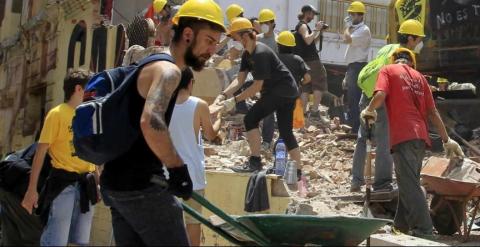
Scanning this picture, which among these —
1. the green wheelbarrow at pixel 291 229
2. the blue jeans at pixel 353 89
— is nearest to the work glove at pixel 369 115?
the blue jeans at pixel 353 89

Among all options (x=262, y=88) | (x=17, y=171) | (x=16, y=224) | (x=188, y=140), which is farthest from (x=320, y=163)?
(x=17, y=171)

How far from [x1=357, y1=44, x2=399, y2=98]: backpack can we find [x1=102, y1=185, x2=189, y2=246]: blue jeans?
5.18 meters

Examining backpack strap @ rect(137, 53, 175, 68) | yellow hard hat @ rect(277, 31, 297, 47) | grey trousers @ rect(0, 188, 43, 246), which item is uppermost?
yellow hard hat @ rect(277, 31, 297, 47)

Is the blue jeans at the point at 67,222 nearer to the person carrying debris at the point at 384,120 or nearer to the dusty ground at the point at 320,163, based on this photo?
the dusty ground at the point at 320,163

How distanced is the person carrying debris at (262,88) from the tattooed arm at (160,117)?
508cm

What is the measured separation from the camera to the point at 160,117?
3.58 metres

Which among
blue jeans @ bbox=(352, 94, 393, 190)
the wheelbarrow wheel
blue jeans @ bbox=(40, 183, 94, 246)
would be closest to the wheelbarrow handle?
blue jeans @ bbox=(40, 183, 94, 246)

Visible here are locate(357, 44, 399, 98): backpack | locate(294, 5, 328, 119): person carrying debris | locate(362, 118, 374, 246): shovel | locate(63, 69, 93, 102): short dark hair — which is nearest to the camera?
locate(63, 69, 93, 102): short dark hair

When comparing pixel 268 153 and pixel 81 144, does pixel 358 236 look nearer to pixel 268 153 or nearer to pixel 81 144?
pixel 81 144

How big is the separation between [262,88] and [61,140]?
3574 millimetres

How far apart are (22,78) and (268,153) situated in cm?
646

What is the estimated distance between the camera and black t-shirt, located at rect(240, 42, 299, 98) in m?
8.82

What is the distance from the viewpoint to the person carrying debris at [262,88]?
8.79 metres

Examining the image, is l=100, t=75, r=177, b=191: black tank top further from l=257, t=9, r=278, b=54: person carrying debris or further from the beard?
l=257, t=9, r=278, b=54: person carrying debris
